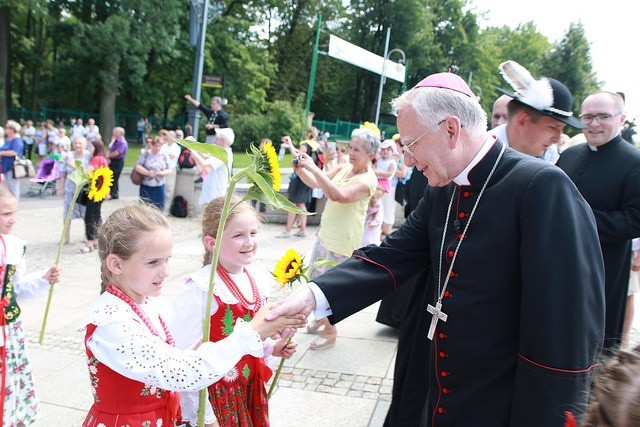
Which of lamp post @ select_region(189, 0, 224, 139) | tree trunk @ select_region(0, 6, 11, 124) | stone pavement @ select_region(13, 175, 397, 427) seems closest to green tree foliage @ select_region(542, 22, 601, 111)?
lamp post @ select_region(189, 0, 224, 139)

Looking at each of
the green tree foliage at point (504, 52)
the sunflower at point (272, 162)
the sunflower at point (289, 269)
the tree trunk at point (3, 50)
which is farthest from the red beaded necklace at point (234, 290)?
the green tree foliage at point (504, 52)

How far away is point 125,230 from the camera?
7.08 feet

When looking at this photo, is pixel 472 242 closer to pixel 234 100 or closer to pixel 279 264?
pixel 279 264

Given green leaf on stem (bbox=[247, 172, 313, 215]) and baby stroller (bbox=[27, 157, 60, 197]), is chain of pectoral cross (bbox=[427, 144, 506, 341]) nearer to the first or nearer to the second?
green leaf on stem (bbox=[247, 172, 313, 215])

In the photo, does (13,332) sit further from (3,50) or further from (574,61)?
(574,61)

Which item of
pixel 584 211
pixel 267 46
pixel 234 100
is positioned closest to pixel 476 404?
pixel 584 211

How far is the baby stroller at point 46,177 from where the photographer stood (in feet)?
42.0

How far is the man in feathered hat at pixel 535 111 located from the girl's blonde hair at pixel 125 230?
1834 millimetres

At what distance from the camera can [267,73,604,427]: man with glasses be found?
1627 millimetres

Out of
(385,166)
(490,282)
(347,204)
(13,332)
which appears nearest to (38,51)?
(385,166)

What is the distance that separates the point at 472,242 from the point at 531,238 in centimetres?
24

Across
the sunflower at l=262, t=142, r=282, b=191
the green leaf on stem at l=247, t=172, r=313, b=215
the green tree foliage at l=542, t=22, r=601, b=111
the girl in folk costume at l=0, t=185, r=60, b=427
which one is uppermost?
the green tree foliage at l=542, t=22, r=601, b=111

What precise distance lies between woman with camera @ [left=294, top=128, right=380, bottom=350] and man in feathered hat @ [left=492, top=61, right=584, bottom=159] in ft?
5.72

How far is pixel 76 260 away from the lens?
798 centimetres
